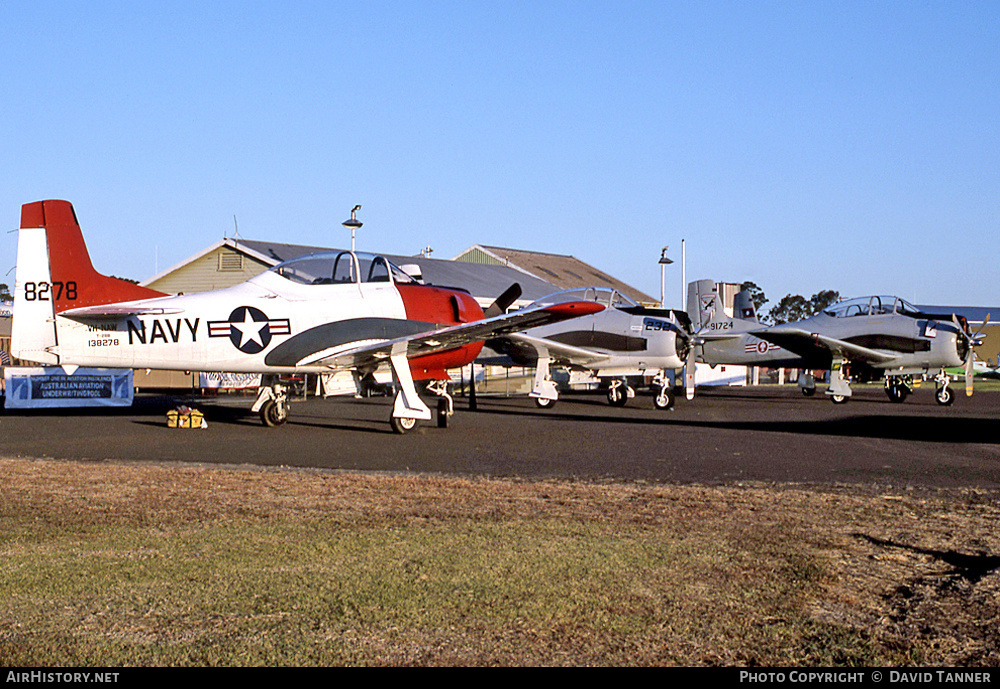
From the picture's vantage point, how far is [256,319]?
14203 millimetres

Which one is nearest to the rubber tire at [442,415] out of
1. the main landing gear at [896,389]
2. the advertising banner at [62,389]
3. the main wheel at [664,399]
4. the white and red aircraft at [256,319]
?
the white and red aircraft at [256,319]

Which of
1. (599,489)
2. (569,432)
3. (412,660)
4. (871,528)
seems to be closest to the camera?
(412,660)

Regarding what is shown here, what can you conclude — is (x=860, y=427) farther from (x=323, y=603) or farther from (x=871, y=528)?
(x=323, y=603)

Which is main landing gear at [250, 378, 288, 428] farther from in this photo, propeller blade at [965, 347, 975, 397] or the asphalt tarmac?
propeller blade at [965, 347, 975, 397]

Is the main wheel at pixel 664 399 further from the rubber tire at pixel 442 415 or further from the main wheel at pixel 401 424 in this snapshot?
the main wheel at pixel 401 424

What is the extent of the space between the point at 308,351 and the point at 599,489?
7.46m

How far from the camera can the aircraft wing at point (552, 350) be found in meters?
21.8

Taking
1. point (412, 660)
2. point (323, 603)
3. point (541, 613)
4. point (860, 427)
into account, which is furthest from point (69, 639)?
point (860, 427)

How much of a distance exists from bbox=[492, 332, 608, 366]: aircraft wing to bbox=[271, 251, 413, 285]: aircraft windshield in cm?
709

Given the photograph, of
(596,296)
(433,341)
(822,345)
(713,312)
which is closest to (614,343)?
(596,296)

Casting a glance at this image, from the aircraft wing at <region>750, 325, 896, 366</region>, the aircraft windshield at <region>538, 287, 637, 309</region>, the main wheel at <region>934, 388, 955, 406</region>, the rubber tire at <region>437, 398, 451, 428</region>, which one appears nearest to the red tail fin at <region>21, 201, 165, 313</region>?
the rubber tire at <region>437, 398, 451, 428</region>

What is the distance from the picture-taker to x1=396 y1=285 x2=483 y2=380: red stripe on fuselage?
585 inches

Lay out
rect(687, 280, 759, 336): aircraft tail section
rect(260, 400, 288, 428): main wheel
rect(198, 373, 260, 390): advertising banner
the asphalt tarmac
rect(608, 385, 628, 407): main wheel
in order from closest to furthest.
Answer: the asphalt tarmac, rect(260, 400, 288, 428): main wheel, rect(608, 385, 628, 407): main wheel, rect(198, 373, 260, 390): advertising banner, rect(687, 280, 759, 336): aircraft tail section

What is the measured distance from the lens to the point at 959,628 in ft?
12.7
